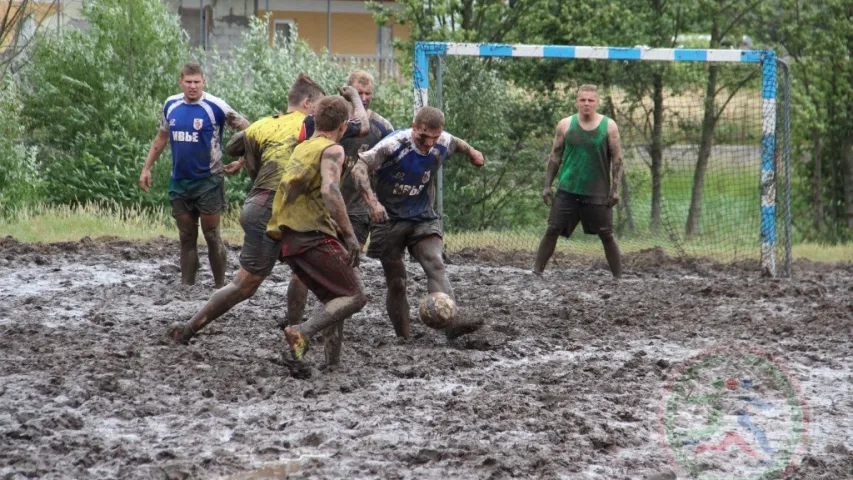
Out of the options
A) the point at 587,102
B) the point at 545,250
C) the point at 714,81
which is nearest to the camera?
the point at 587,102

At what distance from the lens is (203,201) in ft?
35.7

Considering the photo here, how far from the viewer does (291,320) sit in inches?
368

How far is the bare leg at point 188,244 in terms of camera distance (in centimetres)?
1100

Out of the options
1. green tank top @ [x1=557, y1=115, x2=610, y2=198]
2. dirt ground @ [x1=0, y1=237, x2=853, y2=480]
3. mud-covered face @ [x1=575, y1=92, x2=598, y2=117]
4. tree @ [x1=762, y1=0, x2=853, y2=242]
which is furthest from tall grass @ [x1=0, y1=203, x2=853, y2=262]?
tree @ [x1=762, y1=0, x2=853, y2=242]

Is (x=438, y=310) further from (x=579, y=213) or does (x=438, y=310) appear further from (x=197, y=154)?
(x=579, y=213)

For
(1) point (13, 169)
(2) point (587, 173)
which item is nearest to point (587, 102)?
→ (2) point (587, 173)

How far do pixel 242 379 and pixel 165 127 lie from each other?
3944mm

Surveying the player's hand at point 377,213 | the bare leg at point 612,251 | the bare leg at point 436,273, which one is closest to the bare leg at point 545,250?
the bare leg at point 612,251

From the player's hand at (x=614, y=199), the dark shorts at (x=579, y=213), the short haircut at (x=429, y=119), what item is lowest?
the dark shorts at (x=579, y=213)

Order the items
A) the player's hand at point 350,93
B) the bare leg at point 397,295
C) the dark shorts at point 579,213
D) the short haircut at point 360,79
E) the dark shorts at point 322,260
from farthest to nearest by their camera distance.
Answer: the dark shorts at point 579,213 < the short haircut at point 360,79 < the player's hand at point 350,93 < the bare leg at point 397,295 < the dark shorts at point 322,260

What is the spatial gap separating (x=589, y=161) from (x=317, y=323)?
17.6 feet

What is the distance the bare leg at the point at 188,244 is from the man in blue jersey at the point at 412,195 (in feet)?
8.55
